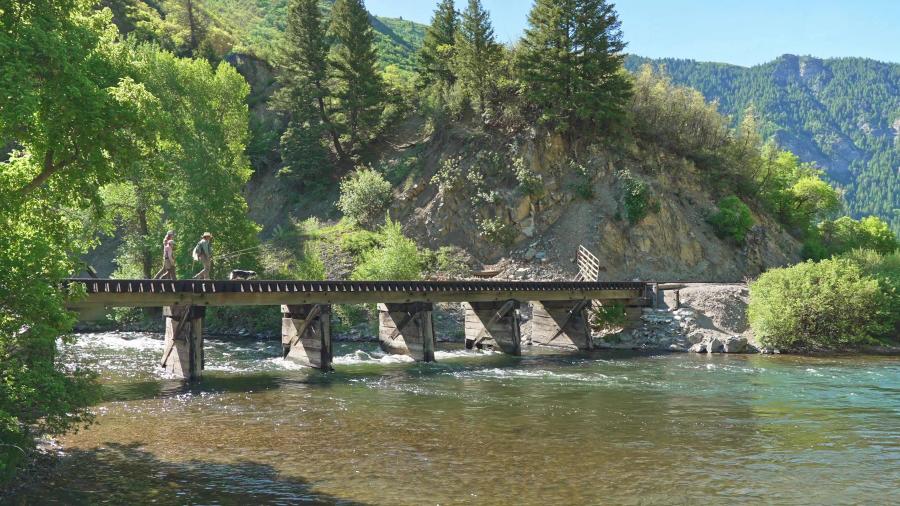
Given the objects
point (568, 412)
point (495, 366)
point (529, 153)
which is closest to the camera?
point (568, 412)

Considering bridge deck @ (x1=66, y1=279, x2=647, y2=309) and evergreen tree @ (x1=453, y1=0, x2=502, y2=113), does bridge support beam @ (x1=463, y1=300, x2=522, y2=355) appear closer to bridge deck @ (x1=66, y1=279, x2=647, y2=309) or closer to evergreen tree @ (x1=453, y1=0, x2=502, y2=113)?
bridge deck @ (x1=66, y1=279, x2=647, y2=309)

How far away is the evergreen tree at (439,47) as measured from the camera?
6888cm

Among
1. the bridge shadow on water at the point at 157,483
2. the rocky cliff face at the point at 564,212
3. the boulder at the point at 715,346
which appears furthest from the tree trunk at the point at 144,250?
the boulder at the point at 715,346

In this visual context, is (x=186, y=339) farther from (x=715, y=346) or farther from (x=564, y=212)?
(x=564, y=212)

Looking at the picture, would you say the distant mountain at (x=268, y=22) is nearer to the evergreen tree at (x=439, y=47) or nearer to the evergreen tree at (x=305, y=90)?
the evergreen tree at (x=439, y=47)

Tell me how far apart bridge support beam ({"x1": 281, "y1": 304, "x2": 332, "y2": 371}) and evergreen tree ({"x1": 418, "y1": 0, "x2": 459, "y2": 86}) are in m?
40.7

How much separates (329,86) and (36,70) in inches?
2201

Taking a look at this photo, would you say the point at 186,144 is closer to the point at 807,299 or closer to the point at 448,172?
the point at 448,172

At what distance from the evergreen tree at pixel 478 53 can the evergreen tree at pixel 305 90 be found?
46.1 feet

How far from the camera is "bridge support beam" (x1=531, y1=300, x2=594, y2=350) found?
4159cm

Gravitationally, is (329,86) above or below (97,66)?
above

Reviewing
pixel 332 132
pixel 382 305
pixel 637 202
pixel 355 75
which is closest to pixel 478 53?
pixel 355 75

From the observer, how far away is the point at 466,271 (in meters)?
53.7

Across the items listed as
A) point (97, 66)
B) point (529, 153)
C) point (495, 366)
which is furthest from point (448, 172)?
point (97, 66)
